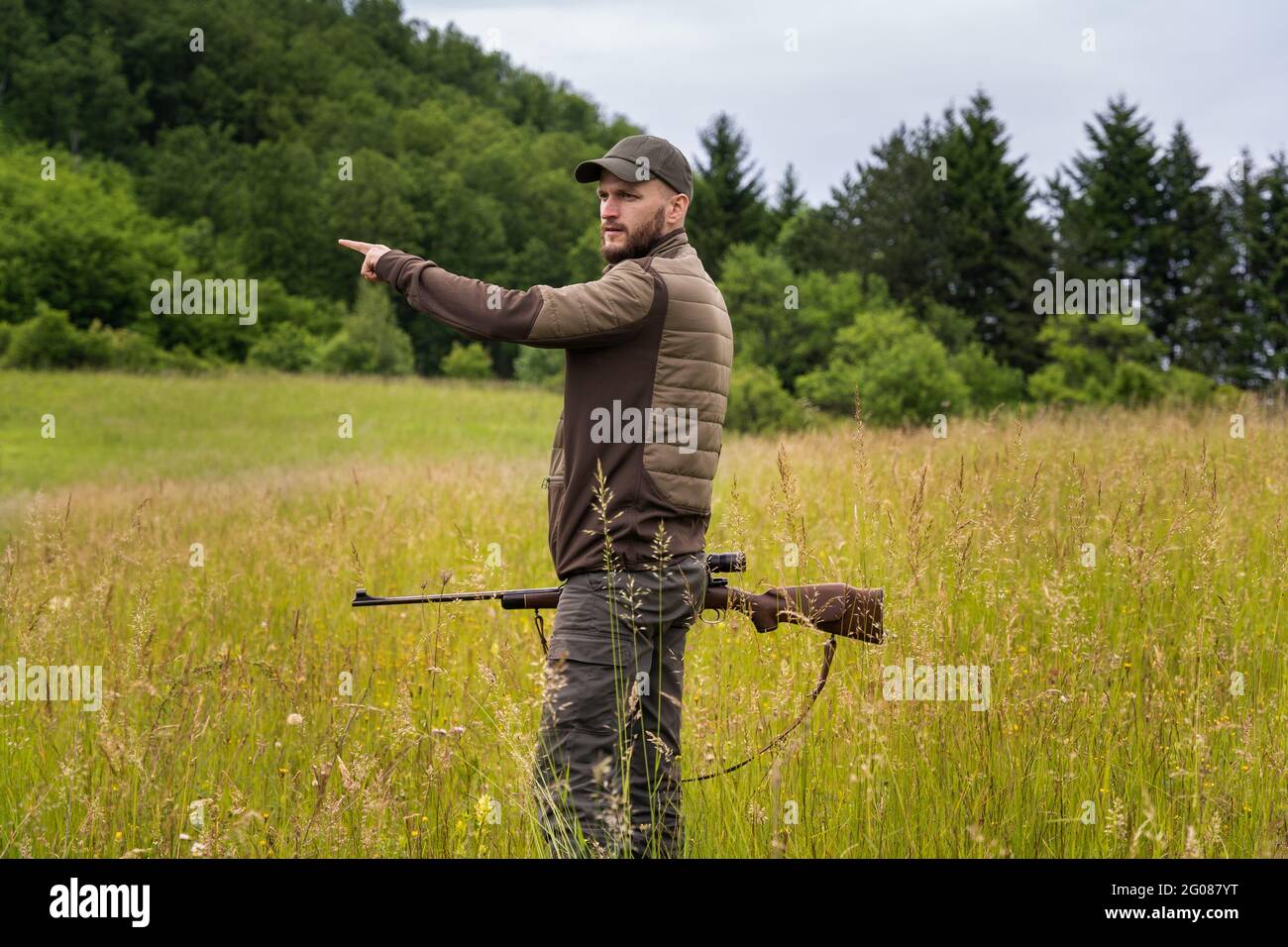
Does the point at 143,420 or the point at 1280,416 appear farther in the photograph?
the point at 143,420

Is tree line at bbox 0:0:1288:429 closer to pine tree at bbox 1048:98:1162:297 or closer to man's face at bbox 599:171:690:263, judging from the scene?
pine tree at bbox 1048:98:1162:297

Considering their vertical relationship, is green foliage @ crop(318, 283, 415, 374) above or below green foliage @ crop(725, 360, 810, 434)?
above

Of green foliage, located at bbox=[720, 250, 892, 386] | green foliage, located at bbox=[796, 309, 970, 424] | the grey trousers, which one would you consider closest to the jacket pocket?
the grey trousers

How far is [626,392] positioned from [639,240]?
0.53 meters

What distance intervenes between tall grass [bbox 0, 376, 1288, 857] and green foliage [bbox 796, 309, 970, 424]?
2255 cm

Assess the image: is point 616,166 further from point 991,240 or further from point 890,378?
point 991,240

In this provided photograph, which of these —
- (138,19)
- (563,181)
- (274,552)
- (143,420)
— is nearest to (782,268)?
(143,420)

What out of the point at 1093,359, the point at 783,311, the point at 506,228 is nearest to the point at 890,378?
the point at 783,311

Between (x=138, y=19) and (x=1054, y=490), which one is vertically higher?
(x=138, y=19)

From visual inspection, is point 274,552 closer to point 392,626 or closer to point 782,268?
point 392,626

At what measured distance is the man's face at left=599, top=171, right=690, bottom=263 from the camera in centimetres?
358

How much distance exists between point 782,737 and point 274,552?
15.6ft

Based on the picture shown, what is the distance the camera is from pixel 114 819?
12.3 feet
